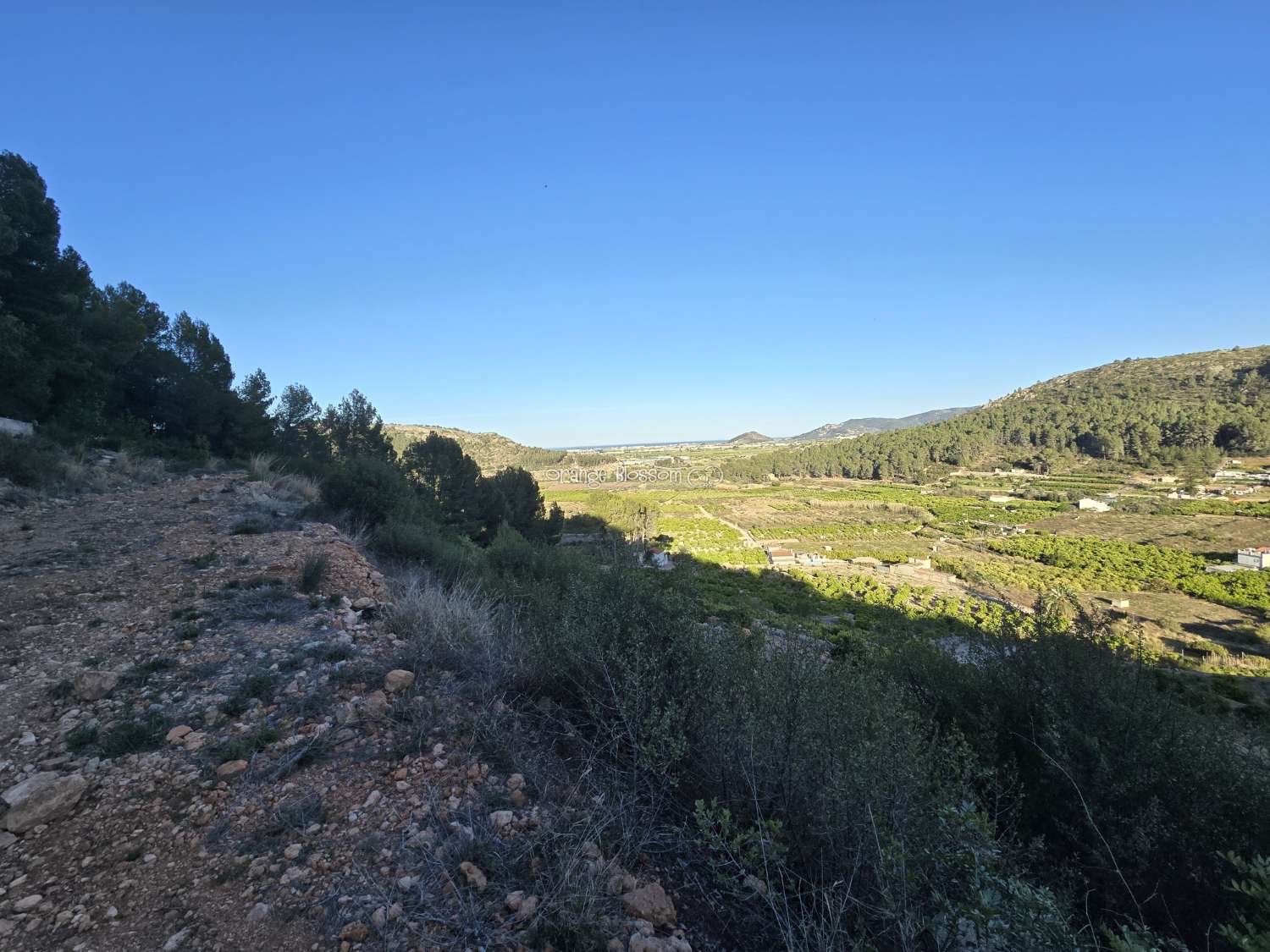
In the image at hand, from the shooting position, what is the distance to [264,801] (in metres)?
2.53

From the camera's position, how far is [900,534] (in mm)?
47031

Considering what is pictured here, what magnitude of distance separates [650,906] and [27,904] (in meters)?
2.48

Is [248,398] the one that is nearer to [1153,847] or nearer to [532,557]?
[532,557]

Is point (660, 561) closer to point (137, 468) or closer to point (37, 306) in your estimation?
point (137, 468)

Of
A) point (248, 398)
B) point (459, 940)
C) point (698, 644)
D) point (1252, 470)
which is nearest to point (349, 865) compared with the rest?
point (459, 940)

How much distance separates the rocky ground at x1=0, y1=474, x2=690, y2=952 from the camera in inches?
75.0

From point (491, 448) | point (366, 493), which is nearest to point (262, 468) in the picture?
point (366, 493)

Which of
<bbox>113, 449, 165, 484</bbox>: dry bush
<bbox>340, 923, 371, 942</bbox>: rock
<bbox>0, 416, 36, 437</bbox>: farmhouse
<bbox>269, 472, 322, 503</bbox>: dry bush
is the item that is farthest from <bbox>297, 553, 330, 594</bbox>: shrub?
<bbox>0, 416, 36, 437</bbox>: farmhouse

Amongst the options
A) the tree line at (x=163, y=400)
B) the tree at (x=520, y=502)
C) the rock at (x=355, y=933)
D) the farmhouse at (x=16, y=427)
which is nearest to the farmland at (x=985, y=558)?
the rock at (x=355, y=933)

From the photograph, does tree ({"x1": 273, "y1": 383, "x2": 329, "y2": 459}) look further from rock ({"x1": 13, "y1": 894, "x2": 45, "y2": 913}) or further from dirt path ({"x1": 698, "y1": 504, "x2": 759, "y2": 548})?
dirt path ({"x1": 698, "y1": 504, "x2": 759, "y2": 548})

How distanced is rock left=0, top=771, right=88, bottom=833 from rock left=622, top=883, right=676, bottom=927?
2.80m

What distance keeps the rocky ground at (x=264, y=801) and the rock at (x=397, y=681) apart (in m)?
0.02

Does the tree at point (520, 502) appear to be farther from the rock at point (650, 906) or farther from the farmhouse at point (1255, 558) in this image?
the farmhouse at point (1255, 558)

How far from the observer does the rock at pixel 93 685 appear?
338 cm
